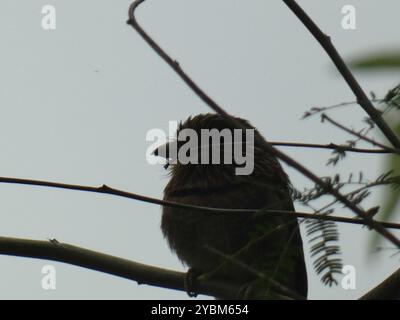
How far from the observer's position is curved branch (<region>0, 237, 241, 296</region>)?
2.45 meters

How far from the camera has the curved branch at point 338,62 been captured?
1.57 m

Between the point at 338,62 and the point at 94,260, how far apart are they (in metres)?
1.37

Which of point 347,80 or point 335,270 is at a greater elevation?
point 347,80

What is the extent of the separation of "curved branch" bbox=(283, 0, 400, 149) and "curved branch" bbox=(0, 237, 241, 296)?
866mm

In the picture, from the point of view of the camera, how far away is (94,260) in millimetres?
2660

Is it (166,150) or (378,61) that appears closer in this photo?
(378,61)

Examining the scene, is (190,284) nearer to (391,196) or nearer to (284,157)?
(391,196)

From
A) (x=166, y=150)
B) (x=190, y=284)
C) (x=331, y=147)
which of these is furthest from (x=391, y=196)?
(x=166, y=150)

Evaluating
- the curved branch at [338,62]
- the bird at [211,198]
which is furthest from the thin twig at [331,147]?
the bird at [211,198]
